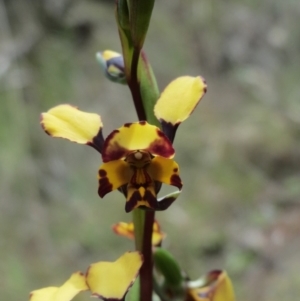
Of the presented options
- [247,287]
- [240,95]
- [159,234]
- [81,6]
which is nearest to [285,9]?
[240,95]

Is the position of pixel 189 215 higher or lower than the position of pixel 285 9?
lower

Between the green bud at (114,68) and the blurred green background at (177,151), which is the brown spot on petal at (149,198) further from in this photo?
the blurred green background at (177,151)

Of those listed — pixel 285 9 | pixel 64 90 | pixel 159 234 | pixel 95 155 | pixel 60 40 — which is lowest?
pixel 159 234

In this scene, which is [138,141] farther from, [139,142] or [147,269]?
[147,269]

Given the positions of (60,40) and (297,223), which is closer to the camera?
(297,223)

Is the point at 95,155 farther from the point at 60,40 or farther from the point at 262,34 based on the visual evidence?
the point at 262,34

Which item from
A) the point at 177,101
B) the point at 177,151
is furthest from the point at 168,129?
the point at 177,151

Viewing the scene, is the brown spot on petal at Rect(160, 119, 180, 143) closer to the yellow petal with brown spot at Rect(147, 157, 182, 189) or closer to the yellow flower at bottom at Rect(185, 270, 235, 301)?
the yellow petal with brown spot at Rect(147, 157, 182, 189)
